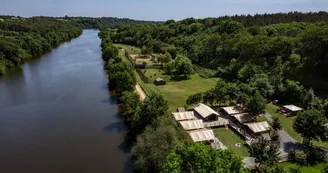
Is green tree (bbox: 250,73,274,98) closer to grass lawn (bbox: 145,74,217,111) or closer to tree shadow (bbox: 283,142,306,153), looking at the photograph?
grass lawn (bbox: 145,74,217,111)

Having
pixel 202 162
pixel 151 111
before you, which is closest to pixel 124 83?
pixel 151 111

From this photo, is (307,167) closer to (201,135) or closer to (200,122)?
(201,135)

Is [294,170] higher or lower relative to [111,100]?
lower

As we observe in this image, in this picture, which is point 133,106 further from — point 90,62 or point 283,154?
point 90,62

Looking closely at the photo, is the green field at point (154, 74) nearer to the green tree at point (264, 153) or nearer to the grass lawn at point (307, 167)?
the green tree at point (264, 153)

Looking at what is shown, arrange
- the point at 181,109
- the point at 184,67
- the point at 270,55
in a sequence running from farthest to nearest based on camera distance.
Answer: the point at 184,67
the point at 270,55
the point at 181,109

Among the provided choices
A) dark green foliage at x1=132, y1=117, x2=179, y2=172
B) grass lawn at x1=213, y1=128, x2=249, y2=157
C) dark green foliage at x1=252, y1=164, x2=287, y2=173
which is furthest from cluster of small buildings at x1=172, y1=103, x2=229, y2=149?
dark green foliage at x1=252, y1=164, x2=287, y2=173
